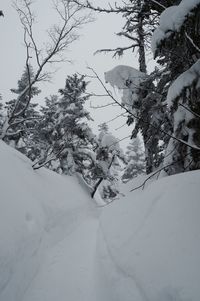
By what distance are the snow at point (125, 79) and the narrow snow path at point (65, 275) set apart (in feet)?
13.7

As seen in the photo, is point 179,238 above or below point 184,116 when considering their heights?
below

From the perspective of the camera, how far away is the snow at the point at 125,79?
635 centimetres

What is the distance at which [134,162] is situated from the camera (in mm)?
33219

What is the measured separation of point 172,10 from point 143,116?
347 cm

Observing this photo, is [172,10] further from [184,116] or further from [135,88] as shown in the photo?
[135,88]

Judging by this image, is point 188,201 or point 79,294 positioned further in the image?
point 79,294

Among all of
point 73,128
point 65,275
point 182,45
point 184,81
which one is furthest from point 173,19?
point 73,128

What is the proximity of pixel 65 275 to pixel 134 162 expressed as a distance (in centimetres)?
2824

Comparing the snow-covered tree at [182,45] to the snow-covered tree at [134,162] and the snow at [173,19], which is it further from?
the snow-covered tree at [134,162]

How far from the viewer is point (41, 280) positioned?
17.4 feet

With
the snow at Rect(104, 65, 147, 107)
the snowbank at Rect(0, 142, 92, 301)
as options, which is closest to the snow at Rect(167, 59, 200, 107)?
the snow at Rect(104, 65, 147, 107)

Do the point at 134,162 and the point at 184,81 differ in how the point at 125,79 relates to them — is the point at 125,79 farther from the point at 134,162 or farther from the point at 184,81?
the point at 134,162

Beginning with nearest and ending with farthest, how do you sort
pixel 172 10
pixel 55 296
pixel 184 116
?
pixel 172 10 → pixel 55 296 → pixel 184 116

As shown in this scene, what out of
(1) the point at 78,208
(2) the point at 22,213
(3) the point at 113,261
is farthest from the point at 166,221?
(1) the point at 78,208
